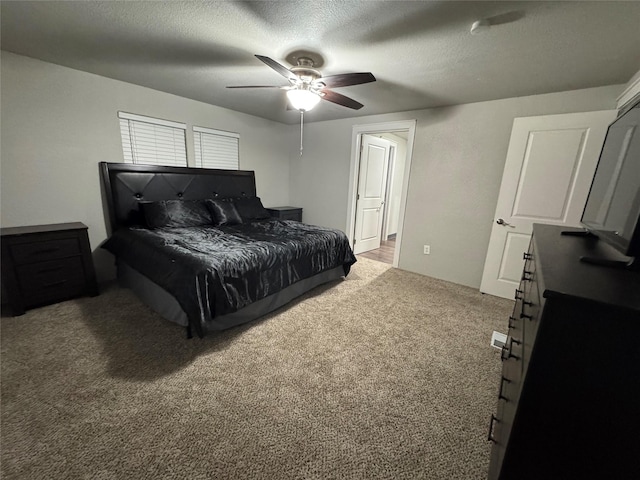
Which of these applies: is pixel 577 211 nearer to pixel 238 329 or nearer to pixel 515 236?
pixel 515 236

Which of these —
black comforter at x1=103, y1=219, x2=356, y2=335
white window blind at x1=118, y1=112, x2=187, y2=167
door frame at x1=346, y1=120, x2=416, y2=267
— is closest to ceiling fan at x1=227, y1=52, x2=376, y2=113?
black comforter at x1=103, y1=219, x2=356, y2=335

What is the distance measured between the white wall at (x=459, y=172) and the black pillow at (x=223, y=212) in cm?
208

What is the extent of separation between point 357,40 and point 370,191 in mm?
2920

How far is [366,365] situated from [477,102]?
3.15m

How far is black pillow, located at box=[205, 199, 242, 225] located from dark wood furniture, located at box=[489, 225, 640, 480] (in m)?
3.30

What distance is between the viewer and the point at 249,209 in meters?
3.79

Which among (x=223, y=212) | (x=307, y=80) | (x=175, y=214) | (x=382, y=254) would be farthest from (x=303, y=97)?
(x=382, y=254)

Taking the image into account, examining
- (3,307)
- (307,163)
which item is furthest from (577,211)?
(3,307)

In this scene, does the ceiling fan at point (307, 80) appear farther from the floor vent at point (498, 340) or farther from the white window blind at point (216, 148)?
the floor vent at point (498, 340)

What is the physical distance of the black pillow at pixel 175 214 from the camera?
298 cm

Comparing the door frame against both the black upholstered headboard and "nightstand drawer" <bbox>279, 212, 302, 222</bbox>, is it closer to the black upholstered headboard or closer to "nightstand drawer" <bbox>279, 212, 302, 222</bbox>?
"nightstand drawer" <bbox>279, 212, 302, 222</bbox>

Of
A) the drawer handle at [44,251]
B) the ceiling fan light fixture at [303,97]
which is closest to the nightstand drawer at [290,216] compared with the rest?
the ceiling fan light fixture at [303,97]

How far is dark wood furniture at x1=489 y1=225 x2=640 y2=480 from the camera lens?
0.64m

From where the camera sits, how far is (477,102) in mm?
3041
